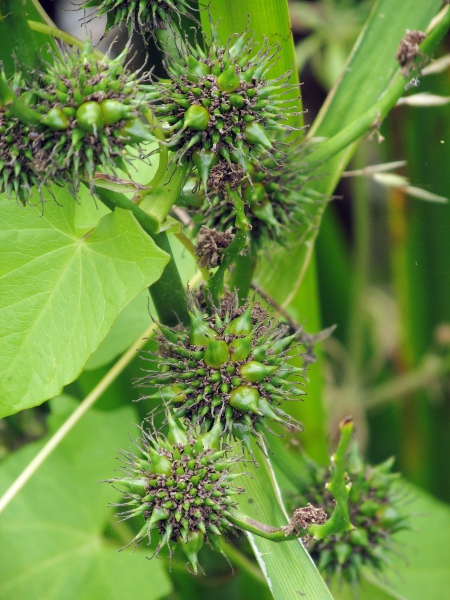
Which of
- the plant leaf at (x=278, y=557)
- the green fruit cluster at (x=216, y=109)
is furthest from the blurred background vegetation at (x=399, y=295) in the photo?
the green fruit cluster at (x=216, y=109)

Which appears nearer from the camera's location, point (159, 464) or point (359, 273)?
point (159, 464)

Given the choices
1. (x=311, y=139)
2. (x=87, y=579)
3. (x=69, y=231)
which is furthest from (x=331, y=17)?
(x=87, y=579)

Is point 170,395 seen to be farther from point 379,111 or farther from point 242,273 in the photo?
point 379,111

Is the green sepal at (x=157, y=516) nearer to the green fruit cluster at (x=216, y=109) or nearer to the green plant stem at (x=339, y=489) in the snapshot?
the green plant stem at (x=339, y=489)

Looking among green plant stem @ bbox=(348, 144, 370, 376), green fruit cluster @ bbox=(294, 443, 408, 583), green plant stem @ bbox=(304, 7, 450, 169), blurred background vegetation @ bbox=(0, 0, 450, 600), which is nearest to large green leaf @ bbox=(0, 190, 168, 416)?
green plant stem @ bbox=(304, 7, 450, 169)

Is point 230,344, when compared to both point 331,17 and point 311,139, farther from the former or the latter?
point 331,17

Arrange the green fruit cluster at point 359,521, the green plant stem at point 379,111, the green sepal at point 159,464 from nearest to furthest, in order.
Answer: the green sepal at point 159,464, the green plant stem at point 379,111, the green fruit cluster at point 359,521

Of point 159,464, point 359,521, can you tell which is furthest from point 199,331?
→ point 359,521

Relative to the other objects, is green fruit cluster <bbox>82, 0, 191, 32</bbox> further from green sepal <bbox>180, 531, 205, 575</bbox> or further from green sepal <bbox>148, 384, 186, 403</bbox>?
green sepal <bbox>180, 531, 205, 575</bbox>
